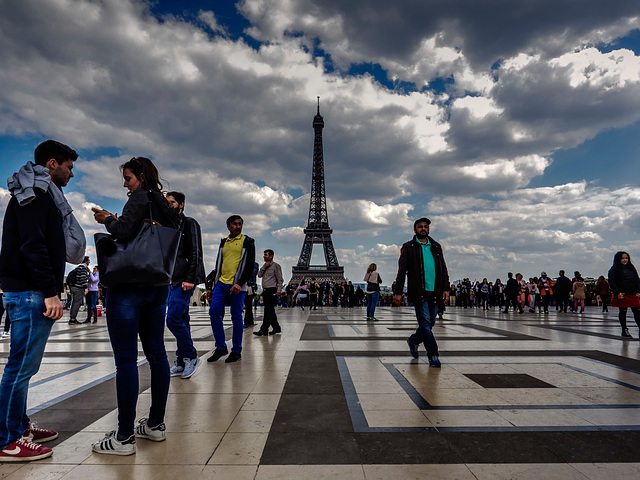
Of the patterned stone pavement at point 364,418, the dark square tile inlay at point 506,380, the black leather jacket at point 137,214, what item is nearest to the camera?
the patterned stone pavement at point 364,418

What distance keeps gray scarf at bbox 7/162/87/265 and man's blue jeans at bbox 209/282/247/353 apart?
257 cm

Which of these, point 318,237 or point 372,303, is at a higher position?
point 318,237

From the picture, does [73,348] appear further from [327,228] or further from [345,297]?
[327,228]

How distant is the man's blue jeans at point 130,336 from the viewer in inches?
95.9

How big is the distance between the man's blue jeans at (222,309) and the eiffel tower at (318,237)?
167 ft

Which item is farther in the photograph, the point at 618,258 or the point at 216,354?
the point at 618,258

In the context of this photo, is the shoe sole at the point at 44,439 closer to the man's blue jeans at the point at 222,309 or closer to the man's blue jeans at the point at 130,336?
the man's blue jeans at the point at 130,336

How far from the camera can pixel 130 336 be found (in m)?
2.45

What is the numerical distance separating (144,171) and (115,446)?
160 cm

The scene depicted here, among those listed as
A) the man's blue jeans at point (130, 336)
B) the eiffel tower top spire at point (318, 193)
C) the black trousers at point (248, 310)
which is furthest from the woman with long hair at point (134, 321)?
the eiffel tower top spire at point (318, 193)

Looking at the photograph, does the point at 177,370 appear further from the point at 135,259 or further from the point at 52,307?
the point at 135,259

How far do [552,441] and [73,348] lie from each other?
6599 millimetres

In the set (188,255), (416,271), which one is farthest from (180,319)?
(416,271)

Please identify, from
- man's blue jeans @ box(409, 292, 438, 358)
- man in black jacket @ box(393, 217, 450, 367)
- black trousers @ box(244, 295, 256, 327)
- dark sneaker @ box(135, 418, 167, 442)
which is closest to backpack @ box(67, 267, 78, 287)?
black trousers @ box(244, 295, 256, 327)
